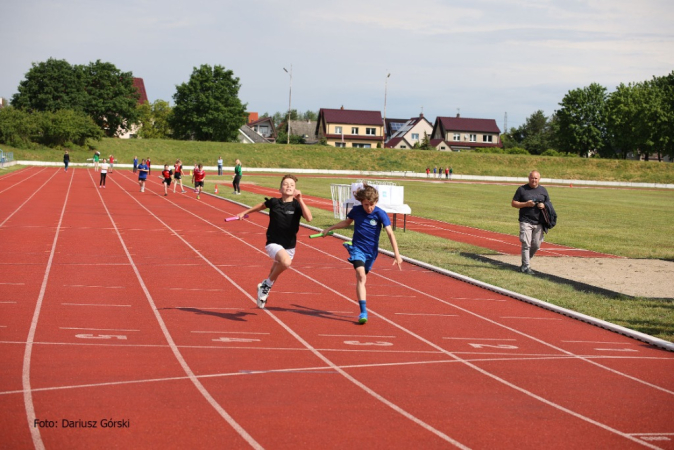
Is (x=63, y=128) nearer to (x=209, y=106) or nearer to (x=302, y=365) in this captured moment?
(x=209, y=106)

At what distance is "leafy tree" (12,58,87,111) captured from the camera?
87188 millimetres

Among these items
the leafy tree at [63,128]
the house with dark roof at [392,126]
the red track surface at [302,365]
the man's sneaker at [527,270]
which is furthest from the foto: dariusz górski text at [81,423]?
the house with dark roof at [392,126]

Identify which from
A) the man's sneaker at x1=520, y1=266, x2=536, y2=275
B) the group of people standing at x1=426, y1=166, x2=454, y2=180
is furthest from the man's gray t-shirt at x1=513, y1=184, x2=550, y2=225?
the group of people standing at x1=426, y1=166, x2=454, y2=180

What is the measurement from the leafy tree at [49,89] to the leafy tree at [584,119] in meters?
71.1

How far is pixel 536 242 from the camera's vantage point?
14555 mm

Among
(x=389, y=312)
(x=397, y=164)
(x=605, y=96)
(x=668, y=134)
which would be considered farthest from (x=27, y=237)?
(x=605, y=96)

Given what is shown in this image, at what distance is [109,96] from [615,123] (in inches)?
2749

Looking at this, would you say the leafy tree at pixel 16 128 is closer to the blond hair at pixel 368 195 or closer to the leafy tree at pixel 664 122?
the blond hair at pixel 368 195

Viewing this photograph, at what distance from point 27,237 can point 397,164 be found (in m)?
76.2

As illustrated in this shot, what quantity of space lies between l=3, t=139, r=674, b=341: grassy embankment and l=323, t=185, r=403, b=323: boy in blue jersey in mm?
3397

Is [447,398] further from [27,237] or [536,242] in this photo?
[27,237]

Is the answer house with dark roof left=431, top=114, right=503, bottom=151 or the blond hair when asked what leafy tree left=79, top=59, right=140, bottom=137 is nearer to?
house with dark roof left=431, top=114, right=503, bottom=151

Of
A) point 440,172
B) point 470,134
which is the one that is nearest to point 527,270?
point 440,172

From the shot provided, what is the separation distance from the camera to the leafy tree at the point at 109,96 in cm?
9256
